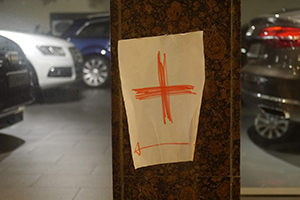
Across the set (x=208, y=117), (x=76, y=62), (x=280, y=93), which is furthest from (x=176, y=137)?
(x=76, y=62)

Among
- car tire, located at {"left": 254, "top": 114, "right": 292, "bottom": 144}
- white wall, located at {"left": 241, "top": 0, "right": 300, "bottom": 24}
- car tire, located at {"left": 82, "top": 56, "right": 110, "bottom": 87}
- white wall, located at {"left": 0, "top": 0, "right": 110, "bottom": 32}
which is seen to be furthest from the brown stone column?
white wall, located at {"left": 241, "top": 0, "right": 300, "bottom": 24}

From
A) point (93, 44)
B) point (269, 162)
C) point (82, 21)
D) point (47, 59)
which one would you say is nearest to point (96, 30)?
point (93, 44)

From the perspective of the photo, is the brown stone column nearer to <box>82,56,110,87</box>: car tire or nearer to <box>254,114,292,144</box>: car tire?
<box>254,114,292,144</box>: car tire

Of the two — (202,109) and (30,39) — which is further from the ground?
(30,39)

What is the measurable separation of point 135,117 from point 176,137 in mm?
224

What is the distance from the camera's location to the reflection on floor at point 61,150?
11.4ft

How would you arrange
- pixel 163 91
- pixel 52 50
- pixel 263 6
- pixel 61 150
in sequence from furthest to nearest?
1. pixel 263 6
2. pixel 52 50
3. pixel 61 150
4. pixel 163 91

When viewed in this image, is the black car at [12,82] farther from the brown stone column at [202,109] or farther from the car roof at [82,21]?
the brown stone column at [202,109]

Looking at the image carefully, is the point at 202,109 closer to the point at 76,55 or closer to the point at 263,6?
the point at 76,55

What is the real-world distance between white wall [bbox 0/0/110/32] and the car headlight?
0.22 meters

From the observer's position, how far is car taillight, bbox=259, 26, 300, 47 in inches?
156

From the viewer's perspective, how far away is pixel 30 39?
14.1 feet

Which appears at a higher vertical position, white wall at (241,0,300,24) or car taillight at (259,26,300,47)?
white wall at (241,0,300,24)

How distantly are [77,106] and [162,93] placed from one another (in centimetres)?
352
